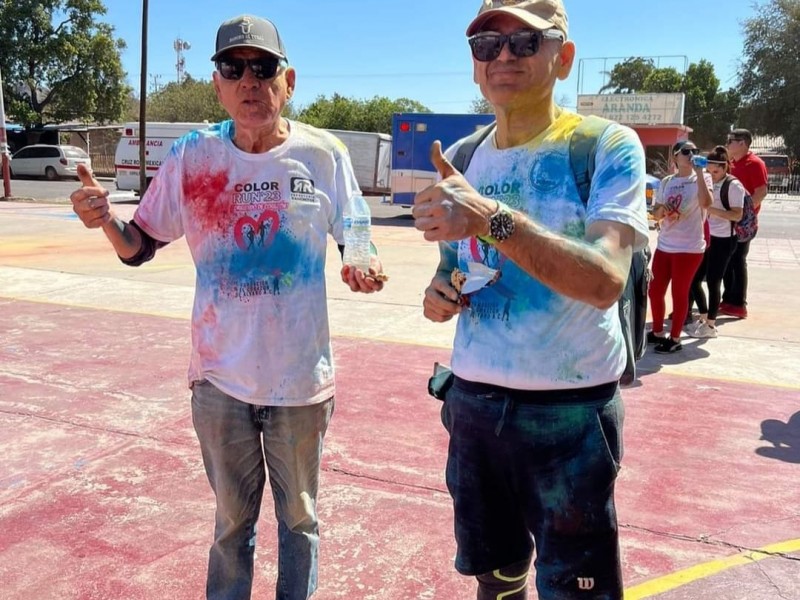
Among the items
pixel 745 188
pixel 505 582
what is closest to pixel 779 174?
pixel 745 188

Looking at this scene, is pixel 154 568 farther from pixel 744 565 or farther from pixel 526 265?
pixel 744 565

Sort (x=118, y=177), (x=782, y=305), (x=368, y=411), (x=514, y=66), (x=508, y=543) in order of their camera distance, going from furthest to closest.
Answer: (x=118, y=177) → (x=782, y=305) → (x=368, y=411) → (x=508, y=543) → (x=514, y=66)

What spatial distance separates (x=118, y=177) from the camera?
2578cm

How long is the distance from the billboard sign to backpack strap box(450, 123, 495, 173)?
3370cm

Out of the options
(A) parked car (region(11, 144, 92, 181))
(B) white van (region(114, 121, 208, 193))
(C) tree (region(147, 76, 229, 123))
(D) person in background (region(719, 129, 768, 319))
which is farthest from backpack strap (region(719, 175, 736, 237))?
(C) tree (region(147, 76, 229, 123))

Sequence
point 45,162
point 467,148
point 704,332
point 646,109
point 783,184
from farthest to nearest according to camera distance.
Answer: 1. point 783,184
2. point 646,109
3. point 45,162
4. point 704,332
5. point 467,148

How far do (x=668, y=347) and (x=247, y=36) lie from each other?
5.20 m

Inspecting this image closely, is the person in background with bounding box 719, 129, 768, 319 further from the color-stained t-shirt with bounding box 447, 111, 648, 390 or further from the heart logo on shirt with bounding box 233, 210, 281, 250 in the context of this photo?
the heart logo on shirt with bounding box 233, 210, 281, 250

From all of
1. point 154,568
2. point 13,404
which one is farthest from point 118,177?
point 154,568

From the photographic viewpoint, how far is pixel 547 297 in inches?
75.6

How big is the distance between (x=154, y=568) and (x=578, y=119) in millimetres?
2446

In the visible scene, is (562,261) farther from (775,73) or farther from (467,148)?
(775,73)

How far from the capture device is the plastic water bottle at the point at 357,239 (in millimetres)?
2420

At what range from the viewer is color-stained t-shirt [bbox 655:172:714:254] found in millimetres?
6266
